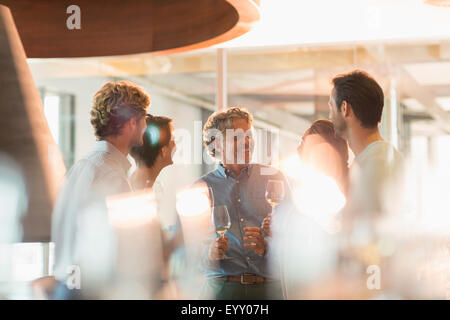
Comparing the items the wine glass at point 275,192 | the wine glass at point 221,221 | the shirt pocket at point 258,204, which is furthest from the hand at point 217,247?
the shirt pocket at point 258,204

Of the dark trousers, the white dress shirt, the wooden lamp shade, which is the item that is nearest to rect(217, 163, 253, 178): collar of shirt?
the dark trousers

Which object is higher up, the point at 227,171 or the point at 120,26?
the point at 120,26

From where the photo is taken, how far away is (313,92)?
3.26m

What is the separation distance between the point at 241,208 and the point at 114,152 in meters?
0.68

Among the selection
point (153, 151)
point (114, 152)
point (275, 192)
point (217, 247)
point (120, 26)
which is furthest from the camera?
point (153, 151)

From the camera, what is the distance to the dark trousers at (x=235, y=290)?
1.58 meters

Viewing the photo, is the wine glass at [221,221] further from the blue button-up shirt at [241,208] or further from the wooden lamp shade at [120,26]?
the wooden lamp shade at [120,26]

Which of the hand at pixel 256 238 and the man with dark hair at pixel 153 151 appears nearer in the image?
the hand at pixel 256 238

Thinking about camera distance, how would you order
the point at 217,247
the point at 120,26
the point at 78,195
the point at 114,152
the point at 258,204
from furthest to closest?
the point at 258,204
the point at 217,247
the point at 114,152
the point at 78,195
the point at 120,26

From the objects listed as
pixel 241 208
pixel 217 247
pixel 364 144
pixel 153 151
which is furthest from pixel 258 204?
pixel 364 144

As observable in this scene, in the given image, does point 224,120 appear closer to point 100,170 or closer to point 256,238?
point 256,238

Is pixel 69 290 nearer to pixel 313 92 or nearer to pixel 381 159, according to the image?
pixel 381 159

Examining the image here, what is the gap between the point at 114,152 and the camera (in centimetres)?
113
